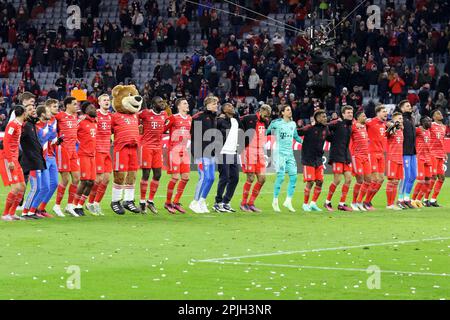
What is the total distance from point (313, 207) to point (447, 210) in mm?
2942

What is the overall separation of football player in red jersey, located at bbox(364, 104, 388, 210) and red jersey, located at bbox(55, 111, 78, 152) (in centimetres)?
660

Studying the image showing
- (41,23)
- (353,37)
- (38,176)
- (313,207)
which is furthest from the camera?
(41,23)

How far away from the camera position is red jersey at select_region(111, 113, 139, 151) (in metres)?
21.7

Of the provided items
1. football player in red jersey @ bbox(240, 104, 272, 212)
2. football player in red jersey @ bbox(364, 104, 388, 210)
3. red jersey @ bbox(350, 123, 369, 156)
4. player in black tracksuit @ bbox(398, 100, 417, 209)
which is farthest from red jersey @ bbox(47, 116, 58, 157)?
player in black tracksuit @ bbox(398, 100, 417, 209)

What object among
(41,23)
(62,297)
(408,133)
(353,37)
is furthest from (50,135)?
(41,23)

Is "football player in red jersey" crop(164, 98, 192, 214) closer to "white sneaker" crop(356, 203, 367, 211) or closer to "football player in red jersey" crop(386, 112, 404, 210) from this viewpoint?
"white sneaker" crop(356, 203, 367, 211)

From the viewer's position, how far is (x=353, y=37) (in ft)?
133

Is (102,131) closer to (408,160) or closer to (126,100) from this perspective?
(126,100)

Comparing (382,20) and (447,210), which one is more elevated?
(382,20)

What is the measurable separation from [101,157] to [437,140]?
8.24m

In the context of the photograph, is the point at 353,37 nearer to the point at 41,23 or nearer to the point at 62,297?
the point at 41,23

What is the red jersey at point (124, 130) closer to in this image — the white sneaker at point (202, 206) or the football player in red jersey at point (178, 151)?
the football player in red jersey at point (178, 151)
